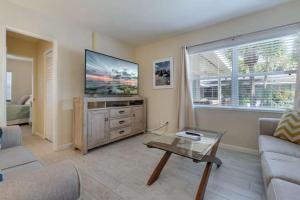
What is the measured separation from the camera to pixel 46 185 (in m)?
0.63

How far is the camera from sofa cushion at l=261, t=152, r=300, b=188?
1.06 meters

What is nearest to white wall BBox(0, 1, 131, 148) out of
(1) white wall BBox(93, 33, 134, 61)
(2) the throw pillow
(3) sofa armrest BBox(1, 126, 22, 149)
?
(1) white wall BBox(93, 33, 134, 61)

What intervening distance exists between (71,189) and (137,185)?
111cm

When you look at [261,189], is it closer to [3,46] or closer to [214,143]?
[214,143]

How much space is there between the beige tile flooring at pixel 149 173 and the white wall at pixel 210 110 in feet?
1.44

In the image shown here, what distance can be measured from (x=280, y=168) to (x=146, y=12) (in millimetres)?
2605

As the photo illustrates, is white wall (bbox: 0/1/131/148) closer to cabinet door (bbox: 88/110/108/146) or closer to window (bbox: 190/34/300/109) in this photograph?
cabinet door (bbox: 88/110/108/146)

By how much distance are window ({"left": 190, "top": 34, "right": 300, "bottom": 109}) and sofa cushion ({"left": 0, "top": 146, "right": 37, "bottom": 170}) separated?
2830 millimetres

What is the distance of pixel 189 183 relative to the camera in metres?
1.69

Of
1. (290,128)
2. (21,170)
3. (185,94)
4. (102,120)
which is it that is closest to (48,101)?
(102,120)

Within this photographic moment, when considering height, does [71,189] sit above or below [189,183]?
above

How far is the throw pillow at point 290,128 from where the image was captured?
172 centimetres

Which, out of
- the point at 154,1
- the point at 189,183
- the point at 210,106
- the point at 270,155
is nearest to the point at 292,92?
the point at 210,106

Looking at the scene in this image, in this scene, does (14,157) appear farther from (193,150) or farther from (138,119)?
(138,119)
